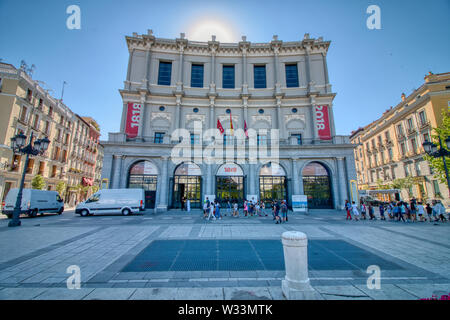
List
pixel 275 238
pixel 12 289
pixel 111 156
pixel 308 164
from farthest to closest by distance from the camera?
1. pixel 308 164
2. pixel 111 156
3. pixel 275 238
4. pixel 12 289

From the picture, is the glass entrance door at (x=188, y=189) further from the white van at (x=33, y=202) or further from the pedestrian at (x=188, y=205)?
the white van at (x=33, y=202)

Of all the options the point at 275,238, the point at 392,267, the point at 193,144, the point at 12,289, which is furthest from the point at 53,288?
the point at 193,144

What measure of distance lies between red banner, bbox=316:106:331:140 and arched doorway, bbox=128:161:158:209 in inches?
811

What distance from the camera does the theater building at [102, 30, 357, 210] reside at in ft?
70.6

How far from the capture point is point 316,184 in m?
22.4

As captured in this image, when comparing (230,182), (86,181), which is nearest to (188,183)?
(230,182)

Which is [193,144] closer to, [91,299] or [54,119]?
[91,299]

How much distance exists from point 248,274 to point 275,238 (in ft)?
14.0

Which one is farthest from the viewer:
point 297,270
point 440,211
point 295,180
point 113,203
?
point 295,180

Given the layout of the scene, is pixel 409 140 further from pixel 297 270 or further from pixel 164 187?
pixel 297 270

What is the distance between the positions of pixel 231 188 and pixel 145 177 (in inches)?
396

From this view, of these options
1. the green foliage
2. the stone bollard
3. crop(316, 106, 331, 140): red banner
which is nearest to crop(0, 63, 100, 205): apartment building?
the stone bollard

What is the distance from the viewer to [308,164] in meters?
22.5
